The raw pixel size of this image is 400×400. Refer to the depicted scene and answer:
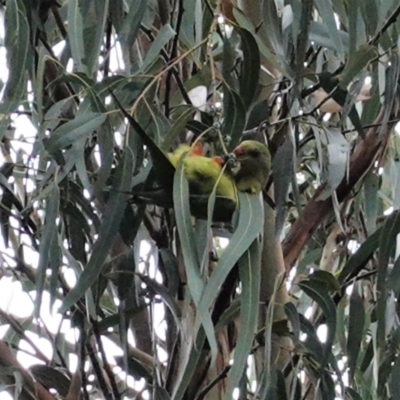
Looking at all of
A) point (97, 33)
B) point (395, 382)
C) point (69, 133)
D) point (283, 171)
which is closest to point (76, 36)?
point (97, 33)

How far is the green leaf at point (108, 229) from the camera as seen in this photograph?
808 millimetres

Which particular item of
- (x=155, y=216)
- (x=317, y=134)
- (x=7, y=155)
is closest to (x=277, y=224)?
(x=317, y=134)

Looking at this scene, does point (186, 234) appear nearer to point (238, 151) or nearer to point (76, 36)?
point (238, 151)

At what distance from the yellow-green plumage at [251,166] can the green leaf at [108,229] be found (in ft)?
0.38

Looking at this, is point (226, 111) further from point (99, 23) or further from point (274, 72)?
point (274, 72)

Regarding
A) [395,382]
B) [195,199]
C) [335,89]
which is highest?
[335,89]

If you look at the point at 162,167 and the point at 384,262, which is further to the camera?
the point at 384,262

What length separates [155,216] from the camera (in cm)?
111

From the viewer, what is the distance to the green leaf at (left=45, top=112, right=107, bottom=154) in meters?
0.77

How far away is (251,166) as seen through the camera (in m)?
0.83

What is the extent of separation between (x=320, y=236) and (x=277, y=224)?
419mm

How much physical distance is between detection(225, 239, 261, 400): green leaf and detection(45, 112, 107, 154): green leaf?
0.66 ft

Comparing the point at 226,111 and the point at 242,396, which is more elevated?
the point at 226,111

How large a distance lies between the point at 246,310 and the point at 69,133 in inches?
9.6
